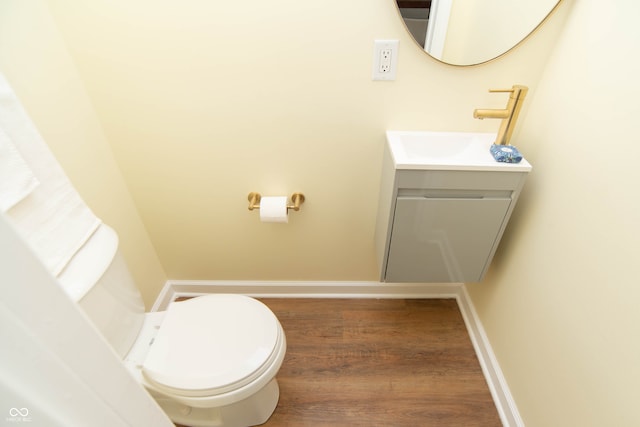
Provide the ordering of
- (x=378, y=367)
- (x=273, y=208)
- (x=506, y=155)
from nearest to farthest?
1. (x=506, y=155)
2. (x=273, y=208)
3. (x=378, y=367)

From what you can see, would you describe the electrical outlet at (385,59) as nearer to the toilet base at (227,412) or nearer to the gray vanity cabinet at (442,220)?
the gray vanity cabinet at (442,220)

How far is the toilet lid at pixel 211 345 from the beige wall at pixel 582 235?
884mm

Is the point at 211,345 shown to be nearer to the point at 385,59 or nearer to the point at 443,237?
the point at 443,237

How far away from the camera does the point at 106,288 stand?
0.89 metres

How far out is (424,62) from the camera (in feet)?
3.31

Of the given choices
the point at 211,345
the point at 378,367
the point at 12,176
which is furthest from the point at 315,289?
the point at 12,176

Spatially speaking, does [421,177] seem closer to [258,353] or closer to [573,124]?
[573,124]

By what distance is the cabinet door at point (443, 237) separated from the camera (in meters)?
1.01

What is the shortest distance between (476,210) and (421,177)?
0.24 meters

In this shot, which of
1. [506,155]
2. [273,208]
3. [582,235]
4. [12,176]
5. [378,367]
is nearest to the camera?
[12,176]

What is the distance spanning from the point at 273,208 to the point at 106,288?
2.02ft

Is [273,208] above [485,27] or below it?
below

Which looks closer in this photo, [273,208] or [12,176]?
[12,176]

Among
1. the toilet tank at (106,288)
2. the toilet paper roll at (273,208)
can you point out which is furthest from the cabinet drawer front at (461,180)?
the toilet tank at (106,288)
